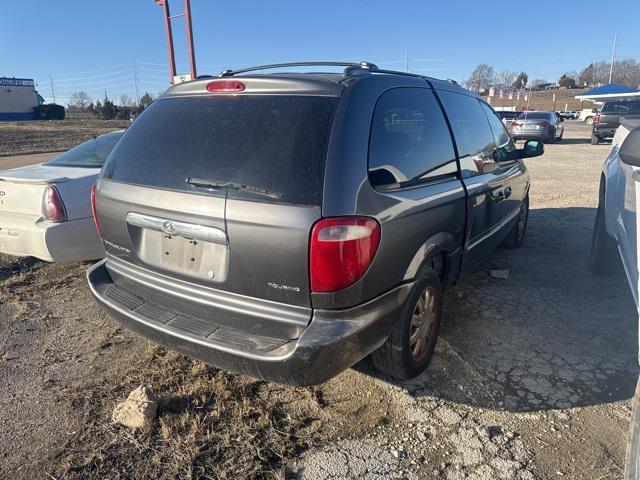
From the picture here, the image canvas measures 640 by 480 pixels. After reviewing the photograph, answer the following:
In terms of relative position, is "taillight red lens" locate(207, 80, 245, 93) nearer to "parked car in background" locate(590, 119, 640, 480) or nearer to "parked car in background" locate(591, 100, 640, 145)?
"parked car in background" locate(590, 119, 640, 480)

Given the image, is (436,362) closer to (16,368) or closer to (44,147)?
(16,368)

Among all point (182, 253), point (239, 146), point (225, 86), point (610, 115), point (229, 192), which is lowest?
point (182, 253)

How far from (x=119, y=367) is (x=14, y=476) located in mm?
973

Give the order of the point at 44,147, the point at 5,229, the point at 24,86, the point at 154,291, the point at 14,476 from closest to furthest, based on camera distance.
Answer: the point at 14,476
the point at 154,291
the point at 5,229
the point at 44,147
the point at 24,86

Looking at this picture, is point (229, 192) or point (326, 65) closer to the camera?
point (229, 192)

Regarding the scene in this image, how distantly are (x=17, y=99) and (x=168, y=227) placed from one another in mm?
64912

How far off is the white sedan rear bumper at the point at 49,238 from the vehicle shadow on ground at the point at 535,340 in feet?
9.25

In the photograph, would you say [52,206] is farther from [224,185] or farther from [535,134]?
[535,134]

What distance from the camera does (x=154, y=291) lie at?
8.89 ft

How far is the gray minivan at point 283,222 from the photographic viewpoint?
2184 millimetres

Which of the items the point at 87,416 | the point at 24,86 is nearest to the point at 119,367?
the point at 87,416

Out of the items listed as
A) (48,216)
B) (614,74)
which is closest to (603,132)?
(48,216)

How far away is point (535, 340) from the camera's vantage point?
11.7ft

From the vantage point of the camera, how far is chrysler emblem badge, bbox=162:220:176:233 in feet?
8.09
